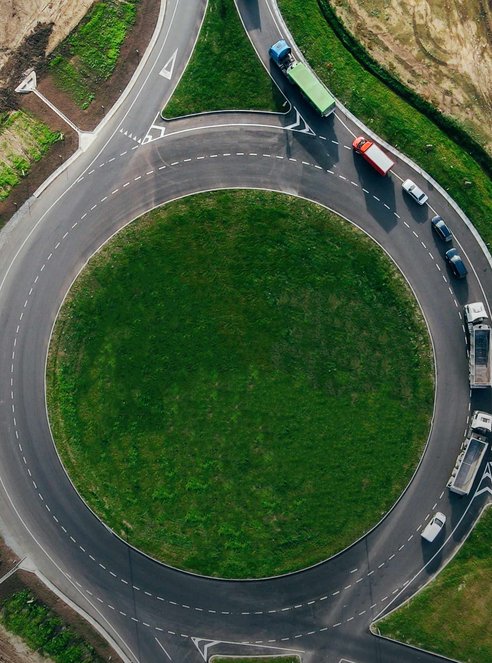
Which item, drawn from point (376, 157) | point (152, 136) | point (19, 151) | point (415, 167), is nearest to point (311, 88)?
point (376, 157)

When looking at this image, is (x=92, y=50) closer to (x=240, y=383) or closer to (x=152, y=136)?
(x=152, y=136)

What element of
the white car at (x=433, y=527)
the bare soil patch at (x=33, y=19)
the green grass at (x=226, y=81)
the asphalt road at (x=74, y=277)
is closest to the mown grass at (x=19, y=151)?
the asphalt road at (x=74, y=277)

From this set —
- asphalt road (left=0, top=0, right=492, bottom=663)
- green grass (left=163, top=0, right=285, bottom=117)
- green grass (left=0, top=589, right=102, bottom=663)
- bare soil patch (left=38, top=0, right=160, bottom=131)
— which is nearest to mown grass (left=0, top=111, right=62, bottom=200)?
bare soil patch (left=38, top=0, right=160, bottom=131)

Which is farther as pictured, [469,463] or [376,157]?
[376,157]

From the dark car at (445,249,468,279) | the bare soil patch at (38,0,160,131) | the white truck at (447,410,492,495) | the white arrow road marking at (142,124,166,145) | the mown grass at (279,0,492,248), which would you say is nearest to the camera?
the white truck at (447,410,492,495)

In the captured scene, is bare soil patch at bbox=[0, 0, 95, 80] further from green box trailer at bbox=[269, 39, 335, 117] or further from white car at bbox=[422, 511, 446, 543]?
white car at bbox=[422, 511, 446, 543]

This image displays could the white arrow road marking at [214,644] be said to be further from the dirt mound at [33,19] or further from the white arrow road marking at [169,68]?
the dirt mound at [33,19]

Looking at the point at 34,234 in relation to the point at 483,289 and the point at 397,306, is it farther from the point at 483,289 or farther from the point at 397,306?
the point at 483,289
